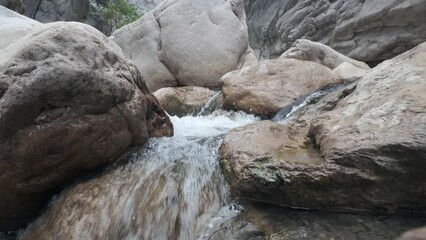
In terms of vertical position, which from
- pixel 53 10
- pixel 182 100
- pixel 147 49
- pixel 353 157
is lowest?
pixel 53 10

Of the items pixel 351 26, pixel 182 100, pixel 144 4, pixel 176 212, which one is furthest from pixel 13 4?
pixel 144 4

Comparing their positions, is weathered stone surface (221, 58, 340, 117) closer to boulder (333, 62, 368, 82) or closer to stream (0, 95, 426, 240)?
boulder (333, 62, 368, 82)

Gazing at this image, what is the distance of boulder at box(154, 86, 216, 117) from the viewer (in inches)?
324

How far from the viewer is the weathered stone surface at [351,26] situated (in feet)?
38.4

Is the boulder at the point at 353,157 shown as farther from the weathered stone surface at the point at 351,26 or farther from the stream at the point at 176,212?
the weathered stone surface at the point at 351,26

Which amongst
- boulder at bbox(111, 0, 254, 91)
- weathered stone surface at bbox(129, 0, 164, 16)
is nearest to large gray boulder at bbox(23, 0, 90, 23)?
boulder at bbox(111, 0, 254, 91)

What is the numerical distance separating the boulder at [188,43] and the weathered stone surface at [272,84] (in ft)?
7.24

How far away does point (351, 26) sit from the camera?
45.9 feet

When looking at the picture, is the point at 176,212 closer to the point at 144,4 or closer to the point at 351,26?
the point at 351,26

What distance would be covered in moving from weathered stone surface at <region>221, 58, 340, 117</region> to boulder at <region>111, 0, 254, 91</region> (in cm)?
221

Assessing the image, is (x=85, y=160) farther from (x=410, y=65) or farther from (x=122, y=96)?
(x=410, y=65)

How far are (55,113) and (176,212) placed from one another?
1507 millimetres

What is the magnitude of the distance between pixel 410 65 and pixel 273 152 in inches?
67.2

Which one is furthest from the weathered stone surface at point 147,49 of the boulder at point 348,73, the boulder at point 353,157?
the boulder at point 353,157
